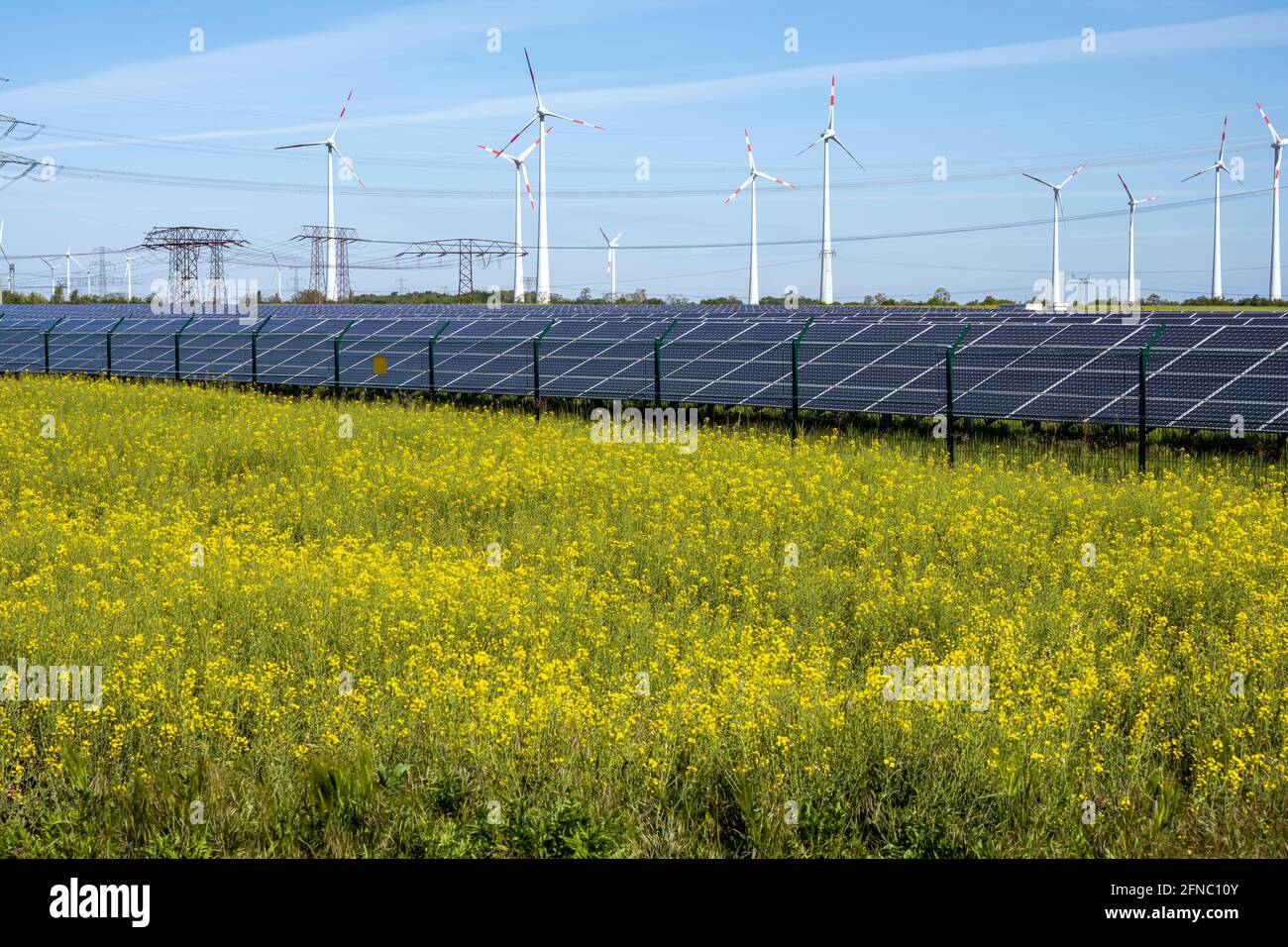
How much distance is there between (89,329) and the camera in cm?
4756

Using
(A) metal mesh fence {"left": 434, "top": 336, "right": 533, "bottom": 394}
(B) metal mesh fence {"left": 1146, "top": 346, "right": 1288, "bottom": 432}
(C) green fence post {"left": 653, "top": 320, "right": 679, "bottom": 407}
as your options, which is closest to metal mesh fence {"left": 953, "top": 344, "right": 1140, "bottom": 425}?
(B) metal mesh fence {"left": 1146, "top": 346, "right": 1288, "bottom": 432}

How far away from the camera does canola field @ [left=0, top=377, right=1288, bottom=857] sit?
738 centimetres

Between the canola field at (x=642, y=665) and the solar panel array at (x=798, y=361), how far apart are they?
4.61m

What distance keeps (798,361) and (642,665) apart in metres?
17.8

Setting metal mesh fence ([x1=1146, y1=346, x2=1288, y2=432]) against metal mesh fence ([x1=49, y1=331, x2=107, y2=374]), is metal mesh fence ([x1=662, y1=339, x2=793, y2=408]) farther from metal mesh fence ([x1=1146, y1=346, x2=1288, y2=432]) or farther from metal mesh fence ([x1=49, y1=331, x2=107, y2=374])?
metal mesh fence ([x1=49, y1=331, x2=107, y2=374])

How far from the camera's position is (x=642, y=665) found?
10281 mm

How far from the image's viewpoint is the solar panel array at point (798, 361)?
2303 centimetres

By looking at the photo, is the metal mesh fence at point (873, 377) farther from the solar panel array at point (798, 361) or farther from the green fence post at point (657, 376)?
the green fence post at point (657, 376)

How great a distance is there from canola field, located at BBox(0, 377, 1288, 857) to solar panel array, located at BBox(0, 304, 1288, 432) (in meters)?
4.61

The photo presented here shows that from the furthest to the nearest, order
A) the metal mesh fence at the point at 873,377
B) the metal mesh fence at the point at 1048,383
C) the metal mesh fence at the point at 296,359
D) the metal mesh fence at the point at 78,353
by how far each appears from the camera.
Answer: the metal mesh fence at the point at 78,353 → the metal mesh fence at the point at 296,359 → the metal mesh fence at the point at 873,377 → the metal mesh fence at the point at 1048,383

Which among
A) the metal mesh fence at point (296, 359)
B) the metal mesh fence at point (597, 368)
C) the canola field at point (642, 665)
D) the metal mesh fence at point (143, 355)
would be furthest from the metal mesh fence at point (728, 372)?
the metal mesh fence at point (143, 355)
